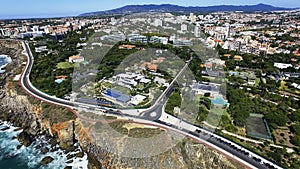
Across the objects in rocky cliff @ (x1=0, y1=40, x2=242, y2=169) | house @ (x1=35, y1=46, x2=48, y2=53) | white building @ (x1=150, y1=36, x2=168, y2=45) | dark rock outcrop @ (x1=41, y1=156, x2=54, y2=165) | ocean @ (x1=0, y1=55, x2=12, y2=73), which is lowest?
dark rock outcrop @ (x1=41, y1=156, x2=54, y2=165)

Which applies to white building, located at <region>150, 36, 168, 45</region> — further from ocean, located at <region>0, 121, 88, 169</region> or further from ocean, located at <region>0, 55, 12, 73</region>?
ocean, located at <region>0, 121, 88, 169</region>

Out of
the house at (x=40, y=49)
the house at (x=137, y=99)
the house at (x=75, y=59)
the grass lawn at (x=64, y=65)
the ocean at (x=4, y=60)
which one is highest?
the house at (x=40, y=49)

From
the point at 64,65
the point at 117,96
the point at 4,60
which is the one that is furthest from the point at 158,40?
the point at 4,60

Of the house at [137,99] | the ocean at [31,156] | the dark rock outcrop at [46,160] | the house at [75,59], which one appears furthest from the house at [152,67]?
the dark rock outcrop at [46,160]

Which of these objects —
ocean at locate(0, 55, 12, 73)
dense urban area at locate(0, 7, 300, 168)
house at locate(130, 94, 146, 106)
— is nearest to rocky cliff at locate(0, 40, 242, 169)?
dense urban area at locate(0, 7, 300, 168)

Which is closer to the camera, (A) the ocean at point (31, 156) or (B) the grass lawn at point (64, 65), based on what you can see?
(A) the ocean at point (31, 156)

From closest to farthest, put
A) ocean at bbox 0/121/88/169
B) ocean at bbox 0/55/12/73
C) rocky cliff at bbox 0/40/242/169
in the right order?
rocky cliff at bbox 0/40/242/169, ocean at bbox 0/121/88/169, ocean at bbox 0/55/12/73

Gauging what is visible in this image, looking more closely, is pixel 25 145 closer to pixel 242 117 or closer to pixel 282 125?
pixel 242 117

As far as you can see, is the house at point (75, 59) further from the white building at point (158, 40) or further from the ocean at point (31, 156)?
the white building at point (158, 40)
